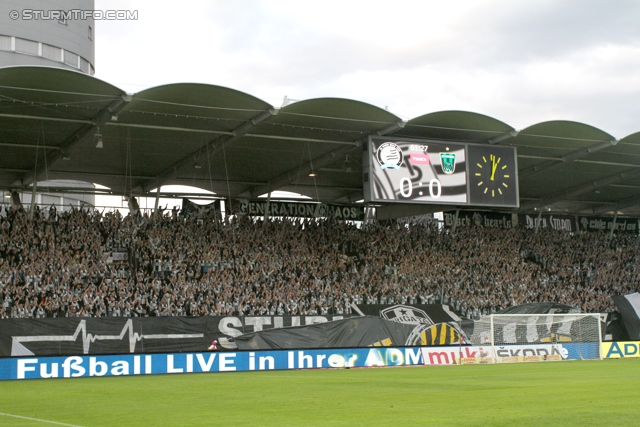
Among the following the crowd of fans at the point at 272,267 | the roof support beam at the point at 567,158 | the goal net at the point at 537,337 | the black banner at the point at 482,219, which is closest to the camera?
the goal net at the point at 537,337

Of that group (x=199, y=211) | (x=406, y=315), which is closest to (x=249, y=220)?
(x=199, y=211)

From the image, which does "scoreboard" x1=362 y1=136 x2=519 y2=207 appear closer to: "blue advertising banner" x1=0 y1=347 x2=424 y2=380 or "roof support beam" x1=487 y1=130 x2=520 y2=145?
"roof support beam" x1=487 y1=130 x2=520 y2=145

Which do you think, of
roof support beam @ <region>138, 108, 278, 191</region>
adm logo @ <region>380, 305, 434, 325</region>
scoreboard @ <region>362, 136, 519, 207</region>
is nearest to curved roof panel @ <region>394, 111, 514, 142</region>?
scoreboard @ <region>362, 136, 519, 207</region>

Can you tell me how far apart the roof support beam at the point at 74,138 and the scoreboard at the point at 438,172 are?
32.6 ft

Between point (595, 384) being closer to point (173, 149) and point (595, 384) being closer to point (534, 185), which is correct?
point (173, 149)

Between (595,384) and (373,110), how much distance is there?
1717 centimetres

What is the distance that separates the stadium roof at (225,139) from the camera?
2808cm

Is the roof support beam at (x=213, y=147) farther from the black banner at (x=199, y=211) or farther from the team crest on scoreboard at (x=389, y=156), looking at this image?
the team crest on scoreboard at (x=389, y=156)

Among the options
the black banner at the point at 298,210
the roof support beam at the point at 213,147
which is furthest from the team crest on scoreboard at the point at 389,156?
the black banner at the point at 298,210

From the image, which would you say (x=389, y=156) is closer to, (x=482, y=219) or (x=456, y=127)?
(x=456, y=127)

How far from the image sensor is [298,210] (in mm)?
44625

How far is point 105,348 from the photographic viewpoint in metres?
28.4

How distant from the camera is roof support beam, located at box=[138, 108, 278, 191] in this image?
30438mm

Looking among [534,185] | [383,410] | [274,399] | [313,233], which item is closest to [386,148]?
[313,233]
